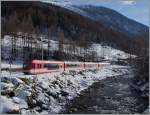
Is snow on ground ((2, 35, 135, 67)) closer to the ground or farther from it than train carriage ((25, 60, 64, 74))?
farther from it

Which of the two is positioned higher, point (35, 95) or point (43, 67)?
point (43, 67)

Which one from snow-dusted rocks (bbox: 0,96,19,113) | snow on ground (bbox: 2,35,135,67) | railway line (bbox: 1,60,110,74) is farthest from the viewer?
snow on ground (bbox: 2,35,135,67)

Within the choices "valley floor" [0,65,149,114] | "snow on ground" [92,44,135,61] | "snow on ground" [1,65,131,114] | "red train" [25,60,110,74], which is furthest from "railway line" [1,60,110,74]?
"snow on ground" [92,44,135,61]

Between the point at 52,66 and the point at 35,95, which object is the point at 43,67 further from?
the point at 35,95

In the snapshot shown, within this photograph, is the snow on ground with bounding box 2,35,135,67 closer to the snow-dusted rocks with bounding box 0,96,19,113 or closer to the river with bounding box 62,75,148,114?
the river with bounding box 62,75,148,114

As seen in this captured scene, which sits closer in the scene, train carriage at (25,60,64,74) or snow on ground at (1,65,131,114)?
snow on ground at (1,65,131,114)

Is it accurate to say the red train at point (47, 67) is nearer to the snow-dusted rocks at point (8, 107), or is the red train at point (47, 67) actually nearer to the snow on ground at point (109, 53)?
the snow-dusted rocks at point (8, 107)

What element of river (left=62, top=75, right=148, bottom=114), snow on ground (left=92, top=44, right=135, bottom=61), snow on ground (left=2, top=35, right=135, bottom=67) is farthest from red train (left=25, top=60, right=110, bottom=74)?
snow on ground (left=92, top=44, right=135, bottom=61)

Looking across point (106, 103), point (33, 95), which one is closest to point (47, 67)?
point (106, 103)

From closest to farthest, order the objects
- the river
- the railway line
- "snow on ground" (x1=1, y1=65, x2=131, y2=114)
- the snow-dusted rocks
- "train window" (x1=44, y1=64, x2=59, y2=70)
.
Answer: the snow-dusted rocks
"snow on ground" (x1=1, y1=65, x2=131, y2=114)
the river
the railway line
"train window" (x1=44, y1=64, x2=59, y2=70)

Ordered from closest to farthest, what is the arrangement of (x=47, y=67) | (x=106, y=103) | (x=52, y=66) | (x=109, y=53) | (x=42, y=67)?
(x=106, y=103)
(x=42, y=67)
(x=47, y=67)
(x=52, y=66)
(x=109, y=53)

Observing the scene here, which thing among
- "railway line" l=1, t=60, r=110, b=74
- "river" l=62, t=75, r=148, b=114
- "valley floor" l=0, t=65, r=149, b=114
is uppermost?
"railway line" l=1, t=60, r=110, b=74

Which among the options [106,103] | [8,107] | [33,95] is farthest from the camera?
[106,103]

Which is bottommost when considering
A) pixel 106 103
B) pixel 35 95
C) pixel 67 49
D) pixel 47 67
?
pixel 106 103
